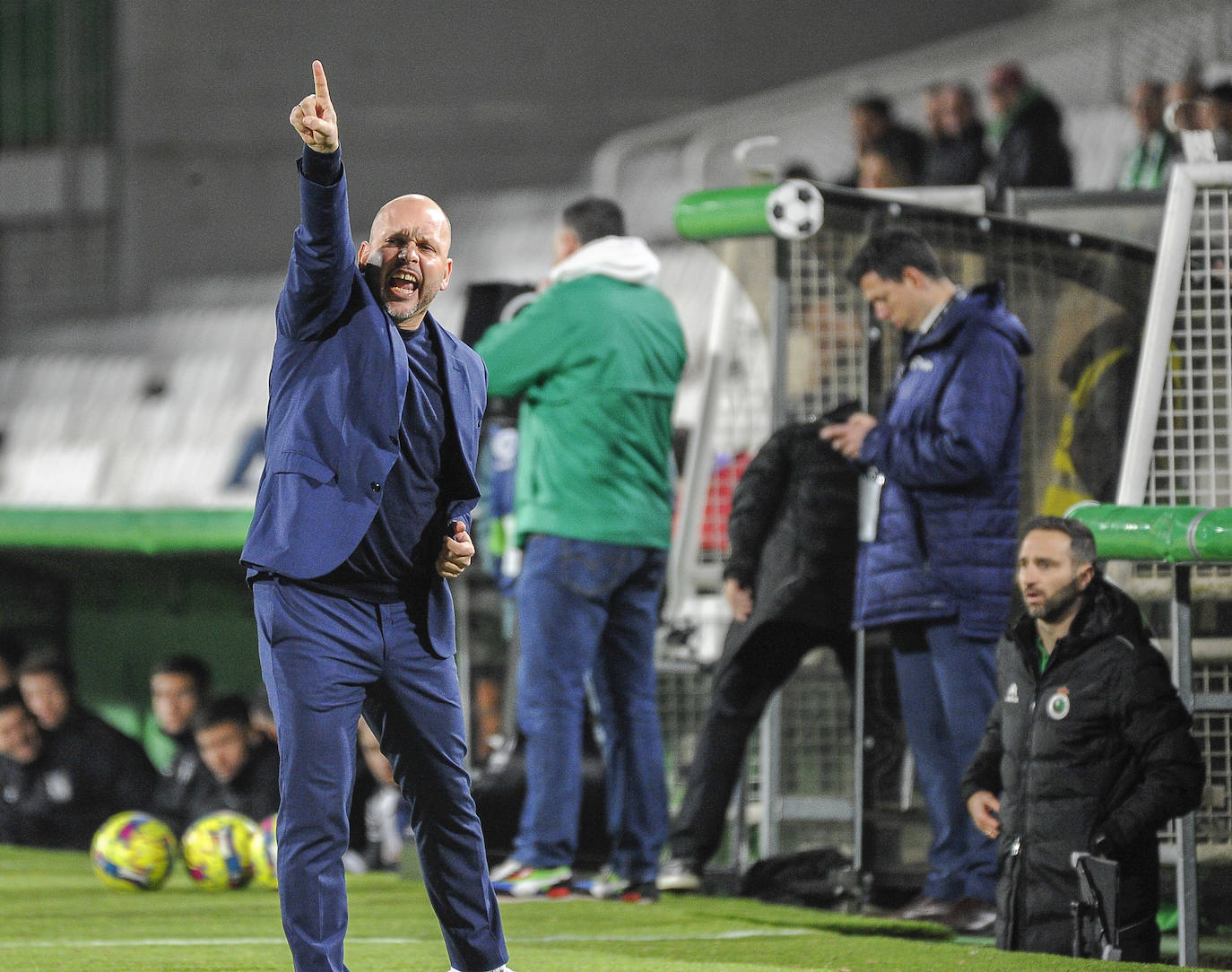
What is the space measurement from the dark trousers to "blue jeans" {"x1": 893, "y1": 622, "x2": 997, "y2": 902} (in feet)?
1.53

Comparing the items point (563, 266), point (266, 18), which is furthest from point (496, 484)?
point (266, 18)

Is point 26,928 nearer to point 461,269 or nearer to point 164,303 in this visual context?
point 461,269

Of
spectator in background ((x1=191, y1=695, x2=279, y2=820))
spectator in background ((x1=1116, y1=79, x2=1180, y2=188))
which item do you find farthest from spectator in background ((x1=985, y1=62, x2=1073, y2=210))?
spectator in background ((x1=191, y1=695, x2=279, y2=820))

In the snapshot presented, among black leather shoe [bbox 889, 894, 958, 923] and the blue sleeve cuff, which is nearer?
the blue sleeve cuff

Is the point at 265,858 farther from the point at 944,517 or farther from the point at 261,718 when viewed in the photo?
the point at 944,517

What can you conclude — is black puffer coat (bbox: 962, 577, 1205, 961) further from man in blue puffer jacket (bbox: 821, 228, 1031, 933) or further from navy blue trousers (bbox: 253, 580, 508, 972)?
navy blue trousers (bbox: 253, 580, 508, 972)

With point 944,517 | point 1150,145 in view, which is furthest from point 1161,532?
point 1150,145

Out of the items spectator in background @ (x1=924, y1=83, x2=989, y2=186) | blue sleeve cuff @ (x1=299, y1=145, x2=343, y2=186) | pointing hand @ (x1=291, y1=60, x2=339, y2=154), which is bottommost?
blue sleeve cuff @ (x1=299, y1=145, x2=343, y2=186)

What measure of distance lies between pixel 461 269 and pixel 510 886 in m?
9.29

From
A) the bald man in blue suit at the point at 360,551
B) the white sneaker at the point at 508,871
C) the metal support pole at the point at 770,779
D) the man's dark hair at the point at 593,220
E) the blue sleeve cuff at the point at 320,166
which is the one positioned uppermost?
the man's dark hair at the point at 593,220

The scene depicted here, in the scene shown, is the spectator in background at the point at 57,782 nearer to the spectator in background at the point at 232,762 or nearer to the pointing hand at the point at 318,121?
the spectator in background at the point at 232,762

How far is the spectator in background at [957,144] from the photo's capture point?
961 centimetres

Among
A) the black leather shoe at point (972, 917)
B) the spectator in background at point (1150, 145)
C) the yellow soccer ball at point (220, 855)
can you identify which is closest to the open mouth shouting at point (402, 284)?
the black leather shoe at point (972, 917)

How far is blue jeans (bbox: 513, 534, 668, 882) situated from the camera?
18.9ft
